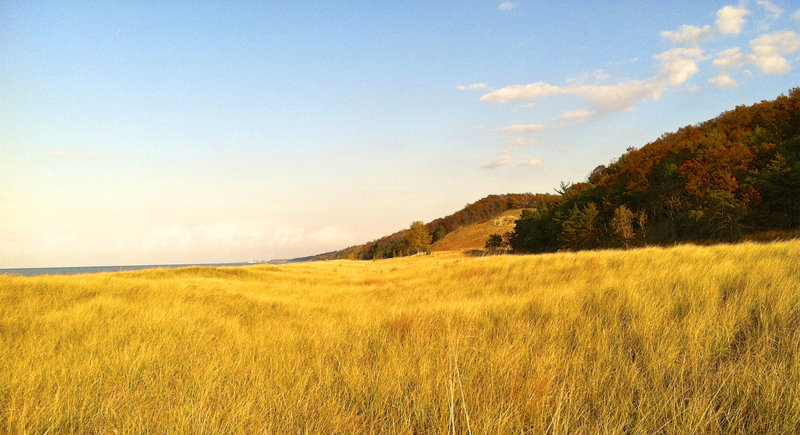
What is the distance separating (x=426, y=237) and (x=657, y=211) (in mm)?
48887

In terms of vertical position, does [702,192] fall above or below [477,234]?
above

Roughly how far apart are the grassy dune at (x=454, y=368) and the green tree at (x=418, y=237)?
8181cm

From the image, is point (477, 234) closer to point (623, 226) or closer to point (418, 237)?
point (418, 237)

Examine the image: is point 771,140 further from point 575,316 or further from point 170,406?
point 170,406

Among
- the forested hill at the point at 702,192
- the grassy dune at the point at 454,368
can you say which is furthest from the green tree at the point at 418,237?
the grassy dune at the point at 454,368

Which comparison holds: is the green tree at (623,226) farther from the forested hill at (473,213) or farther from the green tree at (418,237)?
the forested hill at (473,213)

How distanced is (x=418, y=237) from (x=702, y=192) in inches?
2216

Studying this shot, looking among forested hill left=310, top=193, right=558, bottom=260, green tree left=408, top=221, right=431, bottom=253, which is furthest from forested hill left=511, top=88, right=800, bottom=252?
forested hill left=310, top=193, right=558, bottom=260

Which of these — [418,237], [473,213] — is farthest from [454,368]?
[473,213]

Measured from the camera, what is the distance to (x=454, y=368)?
278 cm

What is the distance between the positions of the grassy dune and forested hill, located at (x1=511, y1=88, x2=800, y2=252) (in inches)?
1640

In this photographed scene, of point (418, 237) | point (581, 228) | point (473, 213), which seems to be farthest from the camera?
point (473, 213)

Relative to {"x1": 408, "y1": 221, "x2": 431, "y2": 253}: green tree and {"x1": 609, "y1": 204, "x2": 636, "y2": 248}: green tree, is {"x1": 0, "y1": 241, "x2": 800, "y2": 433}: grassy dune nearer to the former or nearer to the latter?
{"x1": 609, "y1": 204, "x2": 636, "y2": 248}: green tree

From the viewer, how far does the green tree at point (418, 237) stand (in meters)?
87.1
